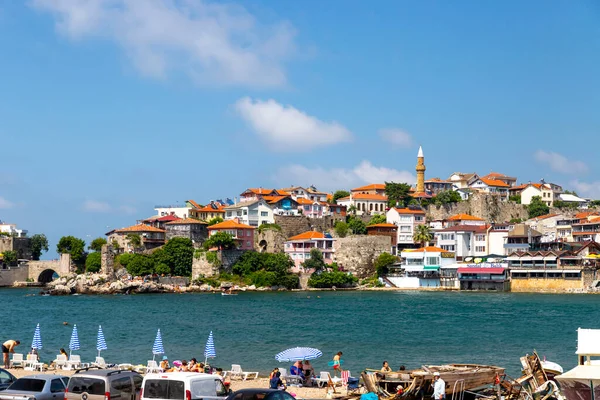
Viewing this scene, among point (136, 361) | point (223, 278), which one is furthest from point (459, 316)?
point (223, 278)

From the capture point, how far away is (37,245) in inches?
4747

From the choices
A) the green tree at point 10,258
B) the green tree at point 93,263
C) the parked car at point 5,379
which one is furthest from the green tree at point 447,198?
the parked car at point 5,379

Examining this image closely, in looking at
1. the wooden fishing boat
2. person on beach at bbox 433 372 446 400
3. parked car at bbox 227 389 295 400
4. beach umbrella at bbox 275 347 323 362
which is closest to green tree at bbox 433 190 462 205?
beach umbrella at bbox 275 347 323 362

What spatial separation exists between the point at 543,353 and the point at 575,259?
53.4m

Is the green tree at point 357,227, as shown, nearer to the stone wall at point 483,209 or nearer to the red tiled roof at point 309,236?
the red tiled roof at point 309,236

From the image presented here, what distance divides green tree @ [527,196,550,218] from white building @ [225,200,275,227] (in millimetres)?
36905

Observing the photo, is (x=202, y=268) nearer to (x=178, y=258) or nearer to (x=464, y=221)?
(x=178, y=258)

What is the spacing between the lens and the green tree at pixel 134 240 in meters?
98.7

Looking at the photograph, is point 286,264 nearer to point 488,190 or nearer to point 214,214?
point 214,214

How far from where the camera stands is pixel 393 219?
10825 centimetres

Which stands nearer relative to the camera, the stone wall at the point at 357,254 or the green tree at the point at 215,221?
the stone wall at the point at 357,254

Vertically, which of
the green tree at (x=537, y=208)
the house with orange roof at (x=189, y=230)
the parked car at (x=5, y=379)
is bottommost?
the parked car at (x=5, y=379)

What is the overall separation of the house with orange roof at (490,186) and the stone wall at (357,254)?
31336 millimetres

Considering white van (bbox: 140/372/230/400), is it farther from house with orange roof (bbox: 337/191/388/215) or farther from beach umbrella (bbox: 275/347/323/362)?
house with orange roof (bbox: 337/191/388/215)
